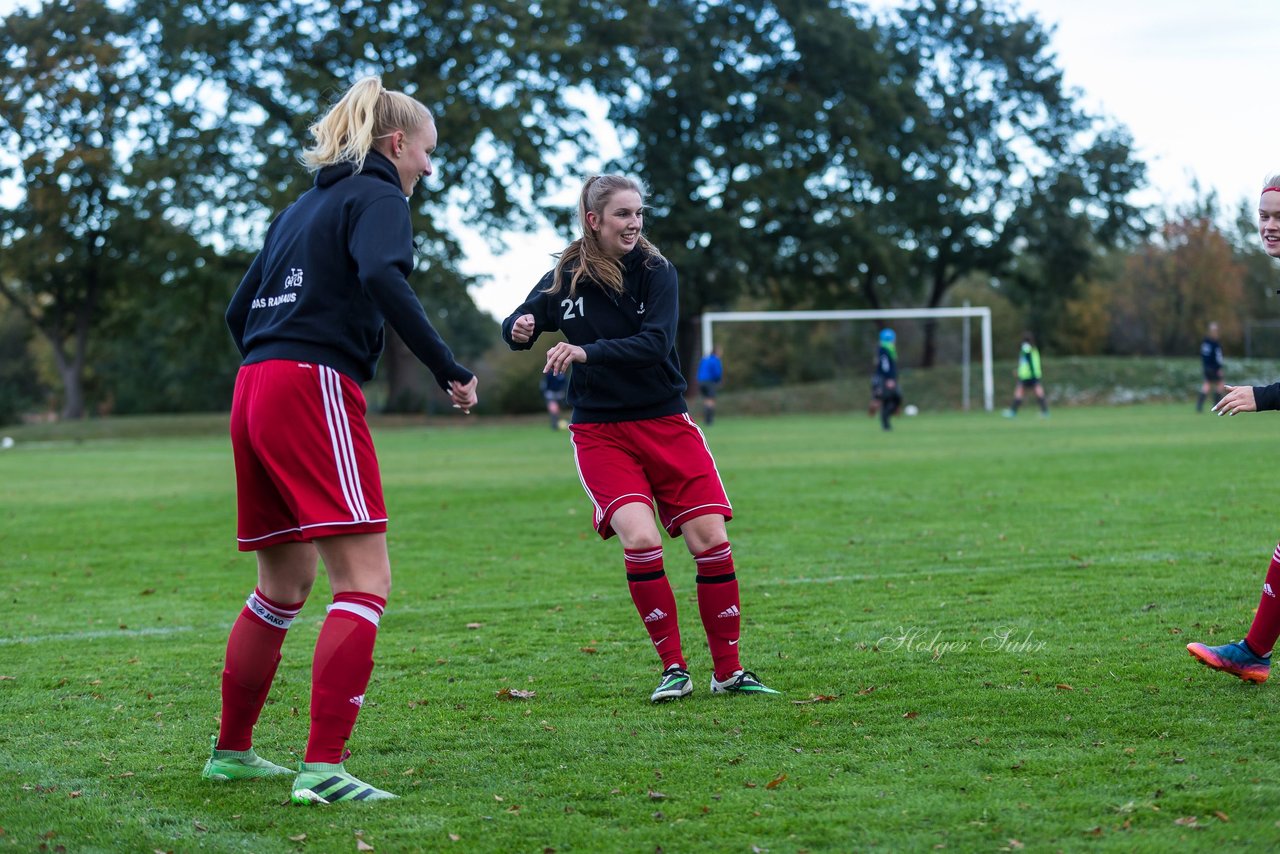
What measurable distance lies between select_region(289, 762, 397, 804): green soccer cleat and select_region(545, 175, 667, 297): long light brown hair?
2246 millimetres

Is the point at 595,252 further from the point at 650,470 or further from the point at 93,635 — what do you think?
the point at 93,635

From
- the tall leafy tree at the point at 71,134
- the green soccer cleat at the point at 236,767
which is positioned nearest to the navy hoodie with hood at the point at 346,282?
the green soccer cleat at the point at 236,767

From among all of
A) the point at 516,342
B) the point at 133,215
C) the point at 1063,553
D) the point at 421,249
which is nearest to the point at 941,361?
the point at 421,249

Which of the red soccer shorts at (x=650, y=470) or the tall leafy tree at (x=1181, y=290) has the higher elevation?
the tall leafy tree at (x=1181, y=290)

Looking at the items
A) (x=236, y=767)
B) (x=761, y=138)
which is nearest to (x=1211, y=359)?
(x=761, y=138)

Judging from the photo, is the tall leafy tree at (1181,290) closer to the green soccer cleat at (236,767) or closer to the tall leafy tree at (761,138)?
the tall leafy tree at (761,138)

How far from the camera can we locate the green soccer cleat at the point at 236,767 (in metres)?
4.23

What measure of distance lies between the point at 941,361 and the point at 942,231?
6358mm

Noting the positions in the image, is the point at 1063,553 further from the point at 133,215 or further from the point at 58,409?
the point at 58,409

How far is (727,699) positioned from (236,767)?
1824 mm

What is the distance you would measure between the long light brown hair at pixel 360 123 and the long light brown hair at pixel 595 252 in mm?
1339

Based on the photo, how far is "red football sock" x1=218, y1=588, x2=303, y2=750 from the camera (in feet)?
14.0

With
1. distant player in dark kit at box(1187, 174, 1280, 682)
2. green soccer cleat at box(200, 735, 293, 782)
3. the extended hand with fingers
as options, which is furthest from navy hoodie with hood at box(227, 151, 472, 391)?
distant player in dark kit at box(1187, 174, 1280, 682)

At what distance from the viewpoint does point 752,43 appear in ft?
153
